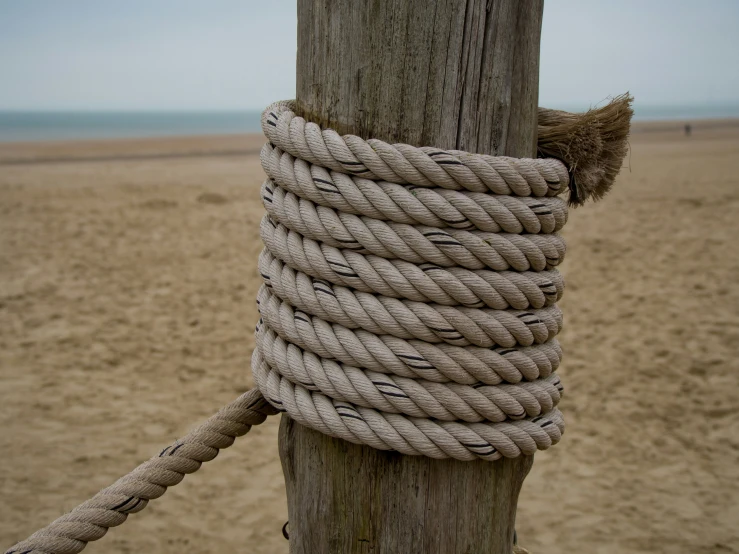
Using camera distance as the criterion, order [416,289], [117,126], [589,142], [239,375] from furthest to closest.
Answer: [117,126] < [239,375] < [589,142] < [416,289]

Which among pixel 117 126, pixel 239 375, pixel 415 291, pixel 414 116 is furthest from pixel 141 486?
pixel 117 126

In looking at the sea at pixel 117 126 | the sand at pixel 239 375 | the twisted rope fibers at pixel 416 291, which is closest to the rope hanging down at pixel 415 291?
the twisted rope fibers at pixel 416 291

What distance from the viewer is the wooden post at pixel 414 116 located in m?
0.84

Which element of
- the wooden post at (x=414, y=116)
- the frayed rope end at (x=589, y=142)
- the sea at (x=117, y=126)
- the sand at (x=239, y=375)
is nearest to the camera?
the wooden post at (x=414, y=116)

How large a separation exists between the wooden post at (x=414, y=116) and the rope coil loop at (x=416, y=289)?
0.04 meters

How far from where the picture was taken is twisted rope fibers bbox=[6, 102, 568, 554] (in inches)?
33.1

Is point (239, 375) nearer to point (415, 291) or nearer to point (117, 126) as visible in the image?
point (415, 291)

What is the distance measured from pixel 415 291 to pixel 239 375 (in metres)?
→ 3.36

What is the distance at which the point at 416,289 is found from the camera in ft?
2.77

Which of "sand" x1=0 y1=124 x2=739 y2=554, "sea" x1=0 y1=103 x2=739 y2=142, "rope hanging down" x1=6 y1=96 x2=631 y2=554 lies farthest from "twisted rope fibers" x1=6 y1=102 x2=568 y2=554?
"sea" x1=0 y1=103 x2=739 y2=142

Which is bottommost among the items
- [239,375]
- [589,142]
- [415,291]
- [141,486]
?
[239,375]

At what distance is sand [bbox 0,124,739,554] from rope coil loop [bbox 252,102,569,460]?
3.61 feet

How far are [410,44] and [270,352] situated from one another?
Answer: 444 mm

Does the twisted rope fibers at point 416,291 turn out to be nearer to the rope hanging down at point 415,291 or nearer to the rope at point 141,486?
the rope hanging down at point 415,291
